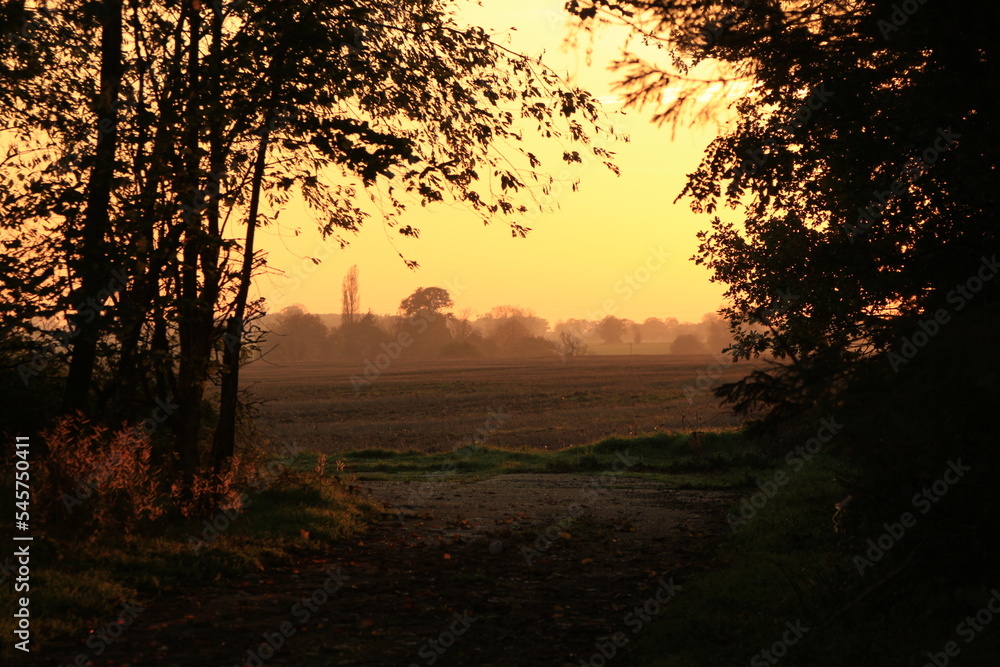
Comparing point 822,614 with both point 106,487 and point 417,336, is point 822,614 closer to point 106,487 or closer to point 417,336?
point 106,487

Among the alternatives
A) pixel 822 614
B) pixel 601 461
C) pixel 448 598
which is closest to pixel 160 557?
pixel 448 598

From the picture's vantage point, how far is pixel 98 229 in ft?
35.4

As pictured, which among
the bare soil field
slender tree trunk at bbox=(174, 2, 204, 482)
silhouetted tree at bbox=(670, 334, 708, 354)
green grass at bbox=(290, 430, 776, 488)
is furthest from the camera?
silhouetted tree at bbox=(670, 334, 708, 354)

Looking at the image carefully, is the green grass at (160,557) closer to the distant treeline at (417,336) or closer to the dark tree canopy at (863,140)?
the dark tree canopy at (863,140)

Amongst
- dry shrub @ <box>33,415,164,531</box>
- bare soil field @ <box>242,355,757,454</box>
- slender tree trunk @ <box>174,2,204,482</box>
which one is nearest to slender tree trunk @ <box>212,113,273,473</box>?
slender tree trunk @ <box>174,2,204,482</box>

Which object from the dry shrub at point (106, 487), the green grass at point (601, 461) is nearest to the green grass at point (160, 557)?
the dry shrub at point (106, 487)

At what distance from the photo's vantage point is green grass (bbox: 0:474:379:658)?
26.0 feet

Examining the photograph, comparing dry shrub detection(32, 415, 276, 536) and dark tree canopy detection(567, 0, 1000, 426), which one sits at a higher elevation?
dark tree canopy detection(567, 0, 1000, 426)

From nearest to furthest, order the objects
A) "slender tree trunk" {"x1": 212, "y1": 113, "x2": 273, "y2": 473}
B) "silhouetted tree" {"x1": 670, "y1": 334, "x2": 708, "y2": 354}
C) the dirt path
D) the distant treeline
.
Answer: the dirt path
"slender tree trunk" {"x1": 212, "y1": 113, "x2": 273, "y2": 473}
the distant treeline
"silhouetted tree" {"x1": 670, "y1": 334, "x2": 708, "y2": 354}

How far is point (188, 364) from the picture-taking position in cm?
1216

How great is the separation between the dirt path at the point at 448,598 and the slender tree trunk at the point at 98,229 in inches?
152

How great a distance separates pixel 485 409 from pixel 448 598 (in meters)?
42.4

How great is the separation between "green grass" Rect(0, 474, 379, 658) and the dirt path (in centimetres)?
36

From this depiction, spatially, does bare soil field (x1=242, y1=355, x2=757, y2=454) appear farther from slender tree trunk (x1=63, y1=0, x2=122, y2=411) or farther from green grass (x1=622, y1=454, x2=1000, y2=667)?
green grass (x1=622, y1=454, x2=1000, y2=667)
